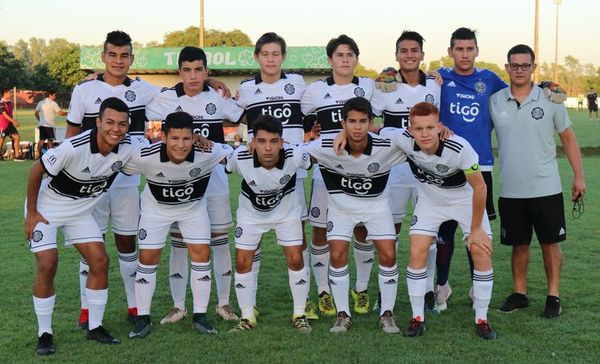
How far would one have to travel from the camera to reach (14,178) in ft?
45.1

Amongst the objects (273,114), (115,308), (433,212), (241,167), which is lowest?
(115,308)

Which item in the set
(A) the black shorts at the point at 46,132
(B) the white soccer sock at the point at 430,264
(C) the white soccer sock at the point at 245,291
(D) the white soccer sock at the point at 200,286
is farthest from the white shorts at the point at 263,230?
(A) the black shorts at the point at 46,132

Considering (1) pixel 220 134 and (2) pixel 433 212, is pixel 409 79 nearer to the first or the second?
(2) pixel 433 212

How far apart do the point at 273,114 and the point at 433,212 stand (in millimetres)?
1528

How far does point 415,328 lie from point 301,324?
843 millimetres

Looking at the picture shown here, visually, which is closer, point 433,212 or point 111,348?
point 111,348

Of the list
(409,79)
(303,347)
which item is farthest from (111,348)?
(409,79)

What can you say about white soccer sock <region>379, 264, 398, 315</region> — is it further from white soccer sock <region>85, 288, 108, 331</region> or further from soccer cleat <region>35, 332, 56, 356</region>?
soccer cleat <region>35, 332, 56, 356</region>

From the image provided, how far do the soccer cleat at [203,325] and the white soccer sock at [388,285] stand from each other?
50.7 inches

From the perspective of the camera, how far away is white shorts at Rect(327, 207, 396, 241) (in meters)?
4.76

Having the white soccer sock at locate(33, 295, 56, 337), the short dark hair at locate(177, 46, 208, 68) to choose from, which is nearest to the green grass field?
the white soccer sock at locate(33, 295, 56, 337)

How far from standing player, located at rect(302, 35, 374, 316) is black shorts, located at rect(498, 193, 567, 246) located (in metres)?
1.17

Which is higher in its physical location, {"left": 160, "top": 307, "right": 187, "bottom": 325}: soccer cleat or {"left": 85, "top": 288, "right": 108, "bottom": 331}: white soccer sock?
{"left": 85, "top": 288, "right": 108, "bottom": 331}: white soccer sock

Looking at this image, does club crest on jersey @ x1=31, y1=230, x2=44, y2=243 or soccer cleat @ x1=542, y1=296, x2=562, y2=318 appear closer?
club crest on jersey @ x1=31, y1=230, x2=44, y2=243
